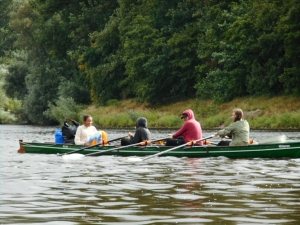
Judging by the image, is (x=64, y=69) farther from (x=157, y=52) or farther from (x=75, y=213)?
(x=75, y=213)

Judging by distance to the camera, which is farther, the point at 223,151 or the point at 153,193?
the point at 223,151

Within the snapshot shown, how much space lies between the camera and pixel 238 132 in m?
22.4

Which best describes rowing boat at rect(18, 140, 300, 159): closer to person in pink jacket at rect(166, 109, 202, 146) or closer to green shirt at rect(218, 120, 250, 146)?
person in pink jacket at rect(166, 109, 202, 146)

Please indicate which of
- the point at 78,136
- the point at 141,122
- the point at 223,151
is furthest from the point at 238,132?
the point at 78,136

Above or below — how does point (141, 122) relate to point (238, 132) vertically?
above

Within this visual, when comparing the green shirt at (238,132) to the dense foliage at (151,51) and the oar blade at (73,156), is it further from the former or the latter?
the dense foliage at (151,51)

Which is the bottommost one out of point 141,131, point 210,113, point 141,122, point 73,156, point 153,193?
point 153,193

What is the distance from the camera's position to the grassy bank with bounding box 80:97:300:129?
51438mm

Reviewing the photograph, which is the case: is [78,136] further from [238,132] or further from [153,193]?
[153,193]

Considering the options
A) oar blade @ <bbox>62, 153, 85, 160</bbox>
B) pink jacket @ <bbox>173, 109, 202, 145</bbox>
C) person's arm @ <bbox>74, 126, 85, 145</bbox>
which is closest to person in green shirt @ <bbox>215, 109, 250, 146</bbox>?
pink jacket @ <bbox>173, 109, 202, 145</bbox>

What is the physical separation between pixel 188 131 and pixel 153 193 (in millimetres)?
9989

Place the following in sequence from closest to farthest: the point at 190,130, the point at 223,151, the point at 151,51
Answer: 1. the point at 223,151
2. the point at 190,130
3. the point at 151,51

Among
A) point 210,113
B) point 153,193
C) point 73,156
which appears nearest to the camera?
point 153,193

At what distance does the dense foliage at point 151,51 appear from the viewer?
56469 millimetres
